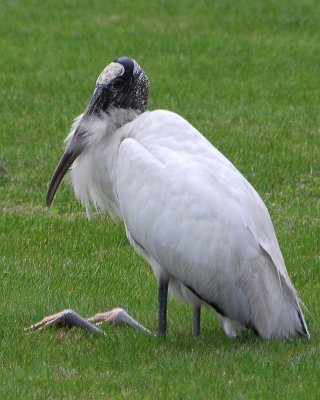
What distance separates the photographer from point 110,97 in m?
7.39

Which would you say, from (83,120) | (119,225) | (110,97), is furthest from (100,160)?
(119,225)

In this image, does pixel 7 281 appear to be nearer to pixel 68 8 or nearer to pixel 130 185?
pixel 130 185

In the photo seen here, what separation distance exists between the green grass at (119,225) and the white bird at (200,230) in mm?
216

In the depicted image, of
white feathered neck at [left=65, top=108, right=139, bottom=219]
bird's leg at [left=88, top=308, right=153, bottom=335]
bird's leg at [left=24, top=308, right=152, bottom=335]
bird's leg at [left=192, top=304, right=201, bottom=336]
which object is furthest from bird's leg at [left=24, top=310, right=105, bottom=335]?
white feathered neck at [left=65, top=108, right=139, bottom=219]

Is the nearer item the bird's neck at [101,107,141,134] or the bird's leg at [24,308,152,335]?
the bird's leg at [24,308,152,335]

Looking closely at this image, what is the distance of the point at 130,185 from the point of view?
6.73 metres

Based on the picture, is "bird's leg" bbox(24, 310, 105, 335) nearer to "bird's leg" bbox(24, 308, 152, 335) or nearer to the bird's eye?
"bird's leg" bbox(24, 308, 152, 335)

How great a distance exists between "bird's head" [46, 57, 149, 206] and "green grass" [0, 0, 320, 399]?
3.12ft

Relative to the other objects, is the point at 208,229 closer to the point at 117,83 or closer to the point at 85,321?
the point at 85,321

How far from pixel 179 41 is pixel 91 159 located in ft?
32.2

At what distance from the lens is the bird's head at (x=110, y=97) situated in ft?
Result: 24.1

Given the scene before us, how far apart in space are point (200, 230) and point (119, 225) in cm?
301

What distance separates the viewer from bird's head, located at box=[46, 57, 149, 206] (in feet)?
24.1

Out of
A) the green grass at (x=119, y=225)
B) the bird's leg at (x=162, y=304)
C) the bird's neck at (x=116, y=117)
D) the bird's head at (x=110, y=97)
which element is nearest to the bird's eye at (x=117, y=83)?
the bird's head at (x=110, y=97)
